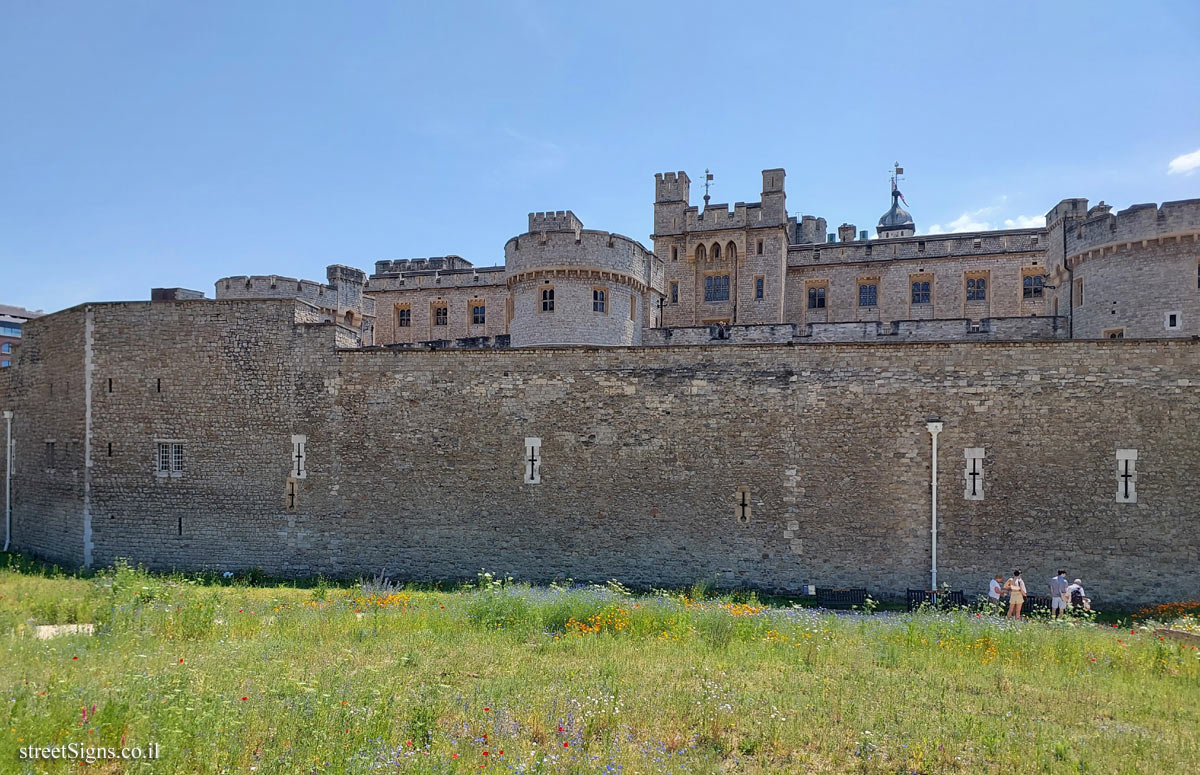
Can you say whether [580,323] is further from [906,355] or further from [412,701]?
[412,701]

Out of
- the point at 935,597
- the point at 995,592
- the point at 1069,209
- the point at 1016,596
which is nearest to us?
the point at 1016,596

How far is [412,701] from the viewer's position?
341 inches

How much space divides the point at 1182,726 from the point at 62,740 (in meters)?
12.3

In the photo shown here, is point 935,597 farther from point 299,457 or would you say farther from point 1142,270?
point 299,457

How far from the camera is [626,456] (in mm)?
18297

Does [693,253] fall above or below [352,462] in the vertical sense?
above

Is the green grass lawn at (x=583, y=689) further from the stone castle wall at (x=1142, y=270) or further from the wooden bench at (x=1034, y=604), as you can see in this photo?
Answer: the stone castle wall at (x=1142, y=270)

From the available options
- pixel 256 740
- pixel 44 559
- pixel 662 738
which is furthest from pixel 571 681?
pixel 44 559

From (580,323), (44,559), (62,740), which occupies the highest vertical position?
(580,323)

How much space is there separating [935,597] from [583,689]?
9959 mm

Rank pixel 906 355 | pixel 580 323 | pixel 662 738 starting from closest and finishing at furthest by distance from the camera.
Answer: pixel 662 738 < pixel 906 355 < pixel 580 323

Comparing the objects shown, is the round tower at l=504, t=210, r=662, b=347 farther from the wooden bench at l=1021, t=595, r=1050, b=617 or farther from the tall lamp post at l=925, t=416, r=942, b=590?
the wooden bench at l=1021, t=595, r=1050, b=617

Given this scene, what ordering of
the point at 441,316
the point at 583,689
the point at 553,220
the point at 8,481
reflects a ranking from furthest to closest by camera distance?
1. the point at 441,316
2. the point at 553,220
3. the point at 8,481
4. the point at 583,689

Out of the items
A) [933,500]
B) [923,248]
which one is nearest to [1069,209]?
[923,248]
